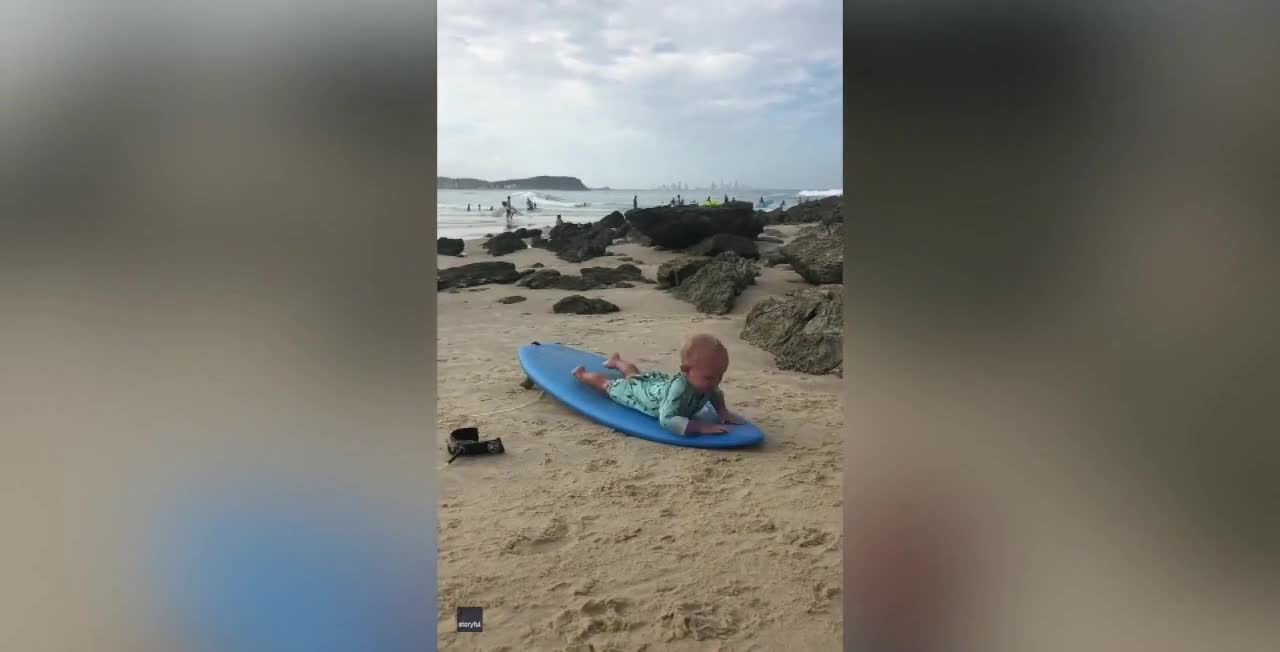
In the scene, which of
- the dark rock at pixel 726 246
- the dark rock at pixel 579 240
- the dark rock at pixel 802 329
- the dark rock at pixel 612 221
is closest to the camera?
the dark rock at pixel 802 329

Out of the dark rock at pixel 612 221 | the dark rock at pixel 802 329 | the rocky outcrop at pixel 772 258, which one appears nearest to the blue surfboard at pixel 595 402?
the dark rock at pixel 802 329

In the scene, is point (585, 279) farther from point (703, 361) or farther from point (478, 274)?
point (703, 361)

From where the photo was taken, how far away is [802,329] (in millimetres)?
4613

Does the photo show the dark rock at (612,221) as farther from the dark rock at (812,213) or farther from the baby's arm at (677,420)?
the baby's arm at (677,420)

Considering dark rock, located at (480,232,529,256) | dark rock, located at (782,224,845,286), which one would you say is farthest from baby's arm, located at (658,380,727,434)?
dark rock, located at (480,232,529,256)

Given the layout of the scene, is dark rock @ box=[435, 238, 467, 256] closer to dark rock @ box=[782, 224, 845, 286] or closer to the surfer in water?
dark rock @ box=[782, 224, 845, 286]

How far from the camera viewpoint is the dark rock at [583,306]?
5.91 meters

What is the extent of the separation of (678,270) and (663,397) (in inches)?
118

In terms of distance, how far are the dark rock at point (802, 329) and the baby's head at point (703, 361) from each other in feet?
3.56

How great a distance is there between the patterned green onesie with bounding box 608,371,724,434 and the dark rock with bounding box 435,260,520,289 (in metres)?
3.53

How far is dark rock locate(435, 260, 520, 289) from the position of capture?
6.94 meters
